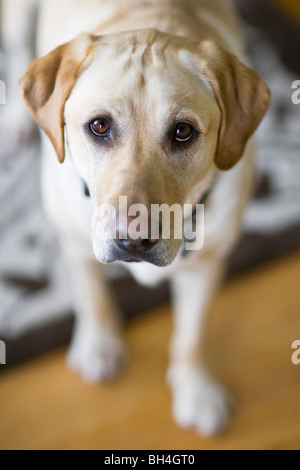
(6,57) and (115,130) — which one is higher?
(6,57)

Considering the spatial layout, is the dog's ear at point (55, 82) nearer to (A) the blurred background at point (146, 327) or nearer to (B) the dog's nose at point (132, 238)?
(B) the dog's nose at point (132, 238)

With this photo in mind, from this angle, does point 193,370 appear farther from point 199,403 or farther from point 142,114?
point 142,114

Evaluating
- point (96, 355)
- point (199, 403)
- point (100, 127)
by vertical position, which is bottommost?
point (199, 403)

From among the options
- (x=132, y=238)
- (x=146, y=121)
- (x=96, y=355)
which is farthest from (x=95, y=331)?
(x=146, y=121)

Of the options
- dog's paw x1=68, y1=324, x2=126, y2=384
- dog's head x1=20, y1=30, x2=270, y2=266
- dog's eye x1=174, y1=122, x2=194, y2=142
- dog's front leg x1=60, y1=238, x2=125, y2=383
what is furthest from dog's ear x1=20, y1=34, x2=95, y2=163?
dog's paw x1=68, y1=324, x2=126, y2=384

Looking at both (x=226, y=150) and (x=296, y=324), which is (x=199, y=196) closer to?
(x=226, y=150)

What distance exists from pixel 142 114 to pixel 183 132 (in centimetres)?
8

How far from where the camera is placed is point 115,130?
3.34 feet

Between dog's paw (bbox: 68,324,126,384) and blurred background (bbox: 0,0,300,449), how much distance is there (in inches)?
1.3

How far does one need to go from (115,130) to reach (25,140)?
1.07 meters

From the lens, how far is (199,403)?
1.53 m

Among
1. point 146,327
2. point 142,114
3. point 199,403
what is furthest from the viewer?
point 146,327
